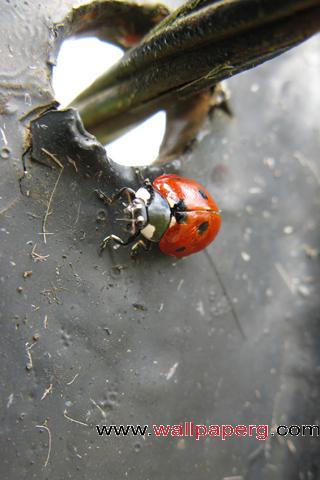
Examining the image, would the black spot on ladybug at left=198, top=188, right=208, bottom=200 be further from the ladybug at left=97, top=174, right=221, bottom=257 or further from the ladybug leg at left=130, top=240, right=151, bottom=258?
the ladybug leg at left=130, top=240, right=151, bottom=258

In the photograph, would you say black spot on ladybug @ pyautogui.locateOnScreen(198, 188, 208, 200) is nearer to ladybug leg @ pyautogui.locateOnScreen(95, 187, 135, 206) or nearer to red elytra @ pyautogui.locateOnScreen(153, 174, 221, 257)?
red elytra @ pyautogui.locateOnScreen(153, 174, 221, 257)

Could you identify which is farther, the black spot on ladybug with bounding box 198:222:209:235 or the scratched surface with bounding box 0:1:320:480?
the black spot on ladybug with bounding box 198:222:209:235

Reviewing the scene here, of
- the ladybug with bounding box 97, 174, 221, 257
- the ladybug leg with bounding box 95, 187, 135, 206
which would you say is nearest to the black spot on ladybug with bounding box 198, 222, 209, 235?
the ladybug with bounding box 97, 174, 221, 257

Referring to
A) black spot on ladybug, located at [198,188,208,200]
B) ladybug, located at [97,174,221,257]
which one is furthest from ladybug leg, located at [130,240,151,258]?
black spot on ladybug, located at [198,188,208,200]

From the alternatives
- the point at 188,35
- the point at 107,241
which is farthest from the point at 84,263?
the point at 188,35

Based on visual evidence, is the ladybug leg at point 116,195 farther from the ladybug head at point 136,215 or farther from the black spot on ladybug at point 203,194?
the black spot on ladybug at point 203,194

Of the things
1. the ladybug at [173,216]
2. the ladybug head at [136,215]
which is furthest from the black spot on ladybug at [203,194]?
the ladybug head at [136,215]

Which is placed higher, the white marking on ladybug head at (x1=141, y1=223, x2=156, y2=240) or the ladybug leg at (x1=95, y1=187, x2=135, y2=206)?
the ladybug leg at (x1=95, y1=187, x2=135, y2=206)

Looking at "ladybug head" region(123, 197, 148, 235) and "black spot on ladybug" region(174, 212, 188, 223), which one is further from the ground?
"ladybug head" region(123, 197, 148, 235)
